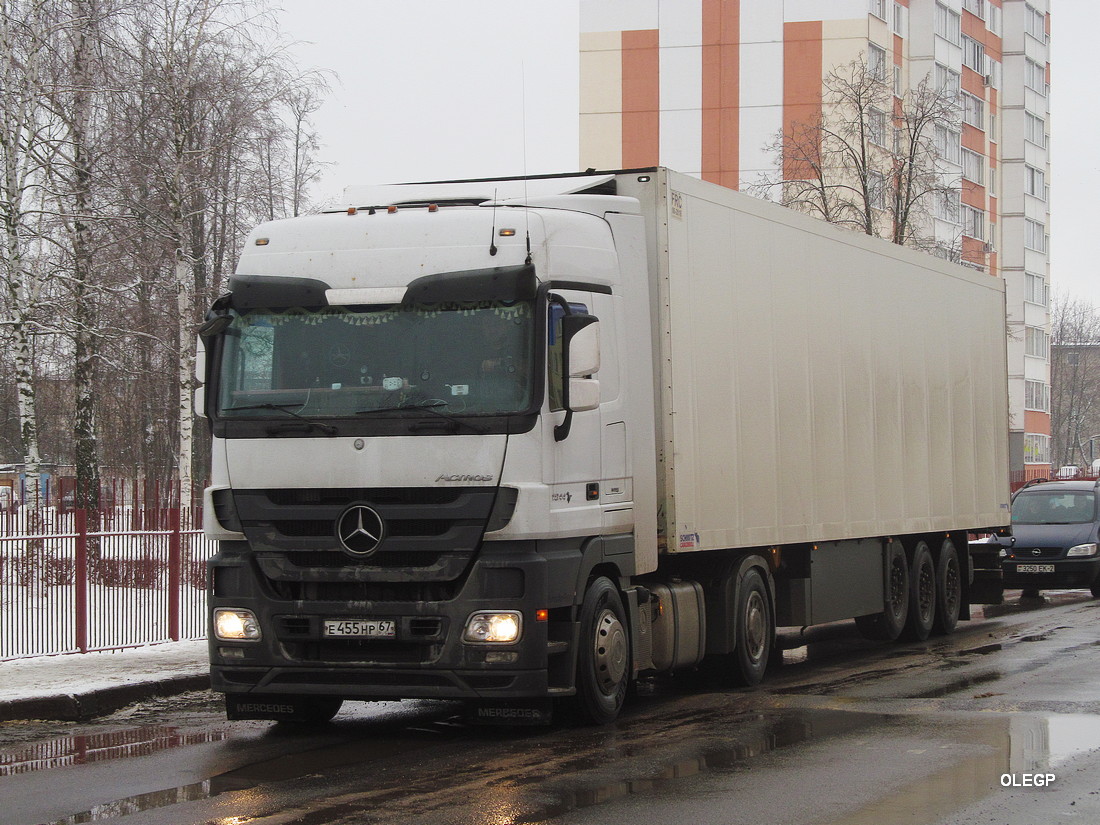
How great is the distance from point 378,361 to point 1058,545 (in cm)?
1603

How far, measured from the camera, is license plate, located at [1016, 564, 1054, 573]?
22.6m

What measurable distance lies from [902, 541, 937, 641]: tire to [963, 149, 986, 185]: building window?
57.9 meters

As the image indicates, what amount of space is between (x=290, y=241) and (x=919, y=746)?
16.5ft

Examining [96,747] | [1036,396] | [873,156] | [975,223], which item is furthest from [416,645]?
[1036,396]

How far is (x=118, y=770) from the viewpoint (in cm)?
859

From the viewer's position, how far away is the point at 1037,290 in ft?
259

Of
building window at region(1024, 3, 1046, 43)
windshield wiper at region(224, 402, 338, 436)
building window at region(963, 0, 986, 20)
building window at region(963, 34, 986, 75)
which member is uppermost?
building window at region(1024, 3, 1046, 43)

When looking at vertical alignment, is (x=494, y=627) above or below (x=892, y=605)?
above

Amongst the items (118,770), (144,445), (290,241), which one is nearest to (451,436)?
(290,241)

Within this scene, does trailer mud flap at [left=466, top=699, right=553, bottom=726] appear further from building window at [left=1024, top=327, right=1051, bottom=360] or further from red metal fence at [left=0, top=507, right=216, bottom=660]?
building window at [left=1024, top=327, right=1051, bottom=360]

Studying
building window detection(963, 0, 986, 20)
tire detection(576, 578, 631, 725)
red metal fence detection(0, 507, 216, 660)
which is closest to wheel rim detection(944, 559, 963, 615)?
tire detection(576, 578, 631, 725)

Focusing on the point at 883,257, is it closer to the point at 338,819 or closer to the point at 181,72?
the point at 338,819

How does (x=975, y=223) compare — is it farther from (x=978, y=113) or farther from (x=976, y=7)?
(x=976, y=7)

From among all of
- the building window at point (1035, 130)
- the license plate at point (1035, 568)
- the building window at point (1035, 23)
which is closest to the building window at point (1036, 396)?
the building window at point (1035, 130)
